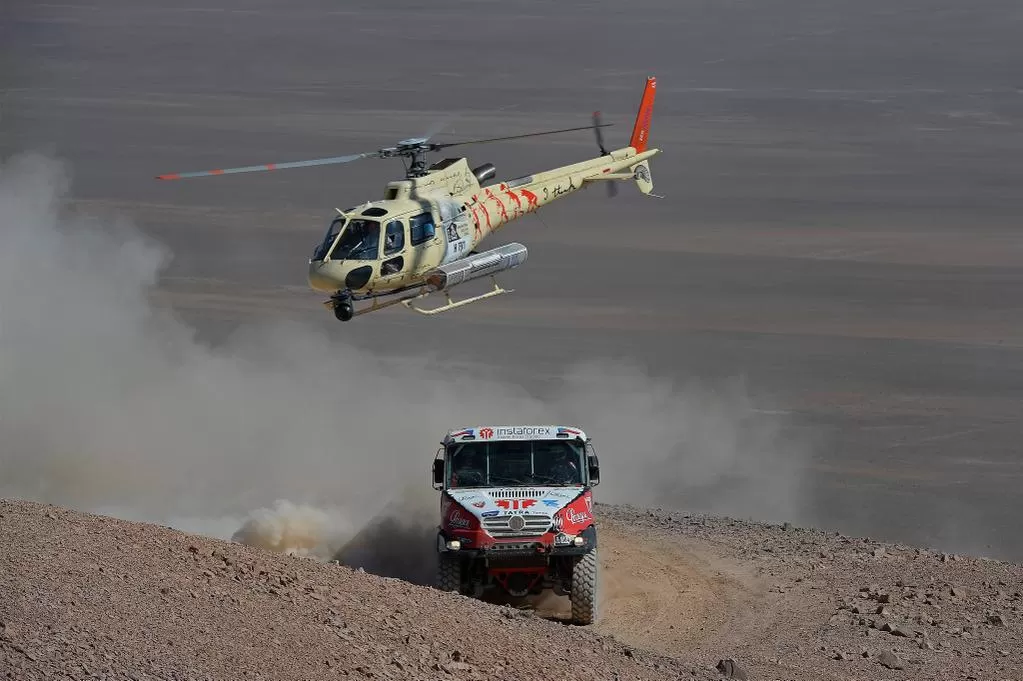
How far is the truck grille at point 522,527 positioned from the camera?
18.8 metres

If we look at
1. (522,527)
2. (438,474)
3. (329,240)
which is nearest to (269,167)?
(329,240)

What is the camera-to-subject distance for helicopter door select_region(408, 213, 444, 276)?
2492 cm

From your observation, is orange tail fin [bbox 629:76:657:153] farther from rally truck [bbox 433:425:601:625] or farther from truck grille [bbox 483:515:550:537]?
truck grille [bbox 483:515:550:537]

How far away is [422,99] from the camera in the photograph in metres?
79.6

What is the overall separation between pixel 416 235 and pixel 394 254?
1.86ft

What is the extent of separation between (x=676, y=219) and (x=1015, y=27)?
54.6 meters

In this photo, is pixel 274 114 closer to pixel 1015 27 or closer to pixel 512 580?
pixel 1015 27

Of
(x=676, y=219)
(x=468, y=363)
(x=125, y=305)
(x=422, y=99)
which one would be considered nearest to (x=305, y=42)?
(x=422, y=99)

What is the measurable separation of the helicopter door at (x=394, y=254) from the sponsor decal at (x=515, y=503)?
6253mm

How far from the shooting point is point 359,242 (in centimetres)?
2423

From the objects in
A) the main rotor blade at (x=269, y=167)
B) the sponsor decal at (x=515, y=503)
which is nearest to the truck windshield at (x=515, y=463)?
the sponsor decal at (x=515, y=503)

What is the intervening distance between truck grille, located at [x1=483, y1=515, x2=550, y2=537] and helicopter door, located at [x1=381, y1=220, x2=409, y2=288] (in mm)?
6524

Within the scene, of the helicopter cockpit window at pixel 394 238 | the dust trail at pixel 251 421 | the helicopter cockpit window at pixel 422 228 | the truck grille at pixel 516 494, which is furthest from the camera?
the dust trail at pixel 251 421

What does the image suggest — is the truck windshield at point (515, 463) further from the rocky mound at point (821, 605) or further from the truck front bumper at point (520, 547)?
the rocky mound at point (821, 605)
